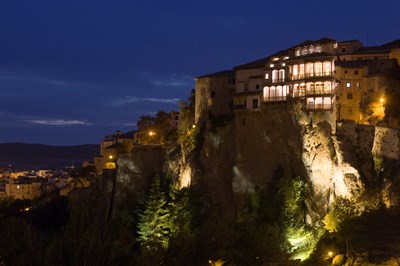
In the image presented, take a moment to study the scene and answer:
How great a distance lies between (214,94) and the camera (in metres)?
68.3

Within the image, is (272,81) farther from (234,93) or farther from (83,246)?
(83,246)

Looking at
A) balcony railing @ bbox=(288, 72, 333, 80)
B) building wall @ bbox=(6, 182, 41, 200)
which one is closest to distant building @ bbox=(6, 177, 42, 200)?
building wall @ bbox=(6, 182, 41, 200)

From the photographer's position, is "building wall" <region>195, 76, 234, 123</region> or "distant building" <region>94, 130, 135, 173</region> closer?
"building wall" <region>195, 76, 234, 123</region>

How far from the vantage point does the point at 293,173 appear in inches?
2297

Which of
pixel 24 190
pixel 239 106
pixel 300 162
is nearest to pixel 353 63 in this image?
pixel 239 106

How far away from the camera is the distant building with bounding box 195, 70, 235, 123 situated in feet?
222

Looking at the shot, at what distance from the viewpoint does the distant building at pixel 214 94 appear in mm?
67562

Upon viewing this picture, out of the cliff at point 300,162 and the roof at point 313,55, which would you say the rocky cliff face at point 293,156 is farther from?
the roof at point 313,55

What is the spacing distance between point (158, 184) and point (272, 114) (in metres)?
17.1

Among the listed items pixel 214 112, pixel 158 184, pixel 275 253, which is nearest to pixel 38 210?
pixel 158 184

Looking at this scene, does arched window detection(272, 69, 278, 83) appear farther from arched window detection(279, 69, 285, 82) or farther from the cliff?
the cliff

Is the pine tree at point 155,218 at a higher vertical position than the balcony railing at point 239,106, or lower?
lower

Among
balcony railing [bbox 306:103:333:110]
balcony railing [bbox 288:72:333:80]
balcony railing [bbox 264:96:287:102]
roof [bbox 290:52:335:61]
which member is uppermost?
roof [bbox 290:52:335:61]

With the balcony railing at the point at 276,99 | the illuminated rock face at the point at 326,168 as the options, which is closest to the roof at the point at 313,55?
the balcony railing at the point at 276,99
